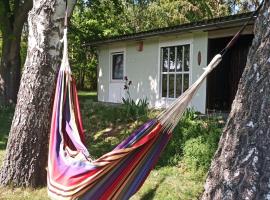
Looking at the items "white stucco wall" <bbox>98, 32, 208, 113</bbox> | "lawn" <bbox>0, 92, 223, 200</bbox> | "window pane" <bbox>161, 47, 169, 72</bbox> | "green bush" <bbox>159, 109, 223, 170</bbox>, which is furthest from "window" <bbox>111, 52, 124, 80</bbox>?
"green bush" <bbox>159, 109, 223, 170</bbox>

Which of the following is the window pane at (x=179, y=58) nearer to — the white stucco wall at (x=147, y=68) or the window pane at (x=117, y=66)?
the white stucco wall at (x=147, y=68)

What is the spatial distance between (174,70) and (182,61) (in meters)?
0.39

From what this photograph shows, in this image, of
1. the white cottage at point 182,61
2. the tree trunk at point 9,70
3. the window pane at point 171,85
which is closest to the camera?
the white cottage at point 182,61

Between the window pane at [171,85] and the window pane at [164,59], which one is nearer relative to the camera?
A: the window pane at [171,85]

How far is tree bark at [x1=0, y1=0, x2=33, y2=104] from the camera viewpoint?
42.2 feet

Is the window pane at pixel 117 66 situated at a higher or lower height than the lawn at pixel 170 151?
higher

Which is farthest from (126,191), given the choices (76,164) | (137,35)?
(137,35)

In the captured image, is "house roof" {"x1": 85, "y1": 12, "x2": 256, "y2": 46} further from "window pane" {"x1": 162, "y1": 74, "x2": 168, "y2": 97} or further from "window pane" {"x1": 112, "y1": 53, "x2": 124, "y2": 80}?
"window pane" {"x1": 112, "y1": 53, "x2": 124, "y2": 80}

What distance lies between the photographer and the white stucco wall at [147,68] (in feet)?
33.9

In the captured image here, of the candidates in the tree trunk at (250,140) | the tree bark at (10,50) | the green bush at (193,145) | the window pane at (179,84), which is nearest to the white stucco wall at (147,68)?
the window pane at (179,84)

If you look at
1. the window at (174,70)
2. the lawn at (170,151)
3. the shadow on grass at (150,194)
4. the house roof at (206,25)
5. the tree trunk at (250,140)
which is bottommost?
the shadow on grass at (150,194)

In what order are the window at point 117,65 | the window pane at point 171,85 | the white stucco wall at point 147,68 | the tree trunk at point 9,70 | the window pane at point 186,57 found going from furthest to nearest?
the window at point 117,65 → the tree trunk at point 9,70 → the window pane at point 171,85 → the window pane at point 186,57 → the white stucco wall at point 147,68

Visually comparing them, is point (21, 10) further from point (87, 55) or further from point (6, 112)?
point (87, 55)

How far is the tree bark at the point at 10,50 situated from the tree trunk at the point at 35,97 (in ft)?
27.6
